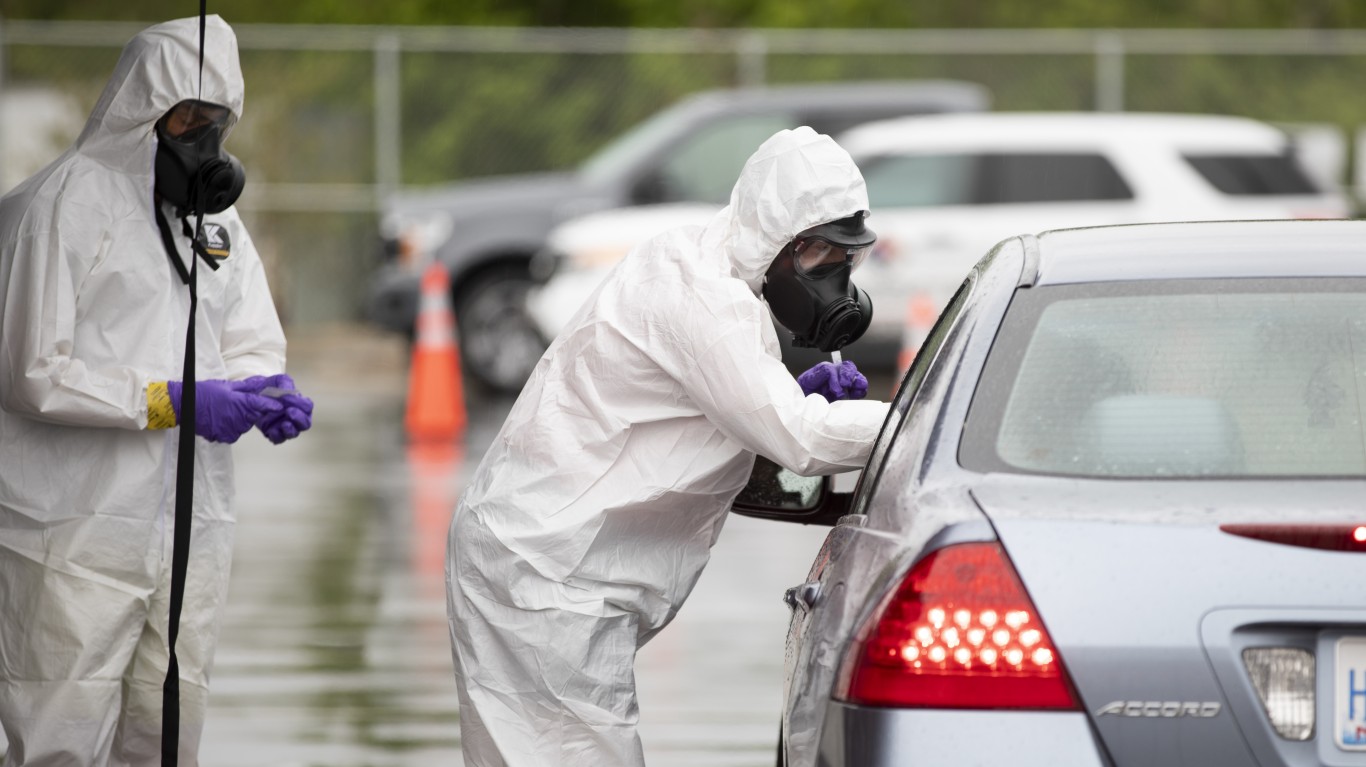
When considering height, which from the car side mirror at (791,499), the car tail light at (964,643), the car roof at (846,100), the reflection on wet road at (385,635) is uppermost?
the car roof at (846,100)

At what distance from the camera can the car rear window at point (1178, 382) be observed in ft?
9.79

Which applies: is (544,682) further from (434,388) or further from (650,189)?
(650,189)

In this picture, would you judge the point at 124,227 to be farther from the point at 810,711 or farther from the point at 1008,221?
the point at 1008,221

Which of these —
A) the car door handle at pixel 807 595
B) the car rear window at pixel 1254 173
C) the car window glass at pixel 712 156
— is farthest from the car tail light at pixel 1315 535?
the car window glass at pixel 712 156

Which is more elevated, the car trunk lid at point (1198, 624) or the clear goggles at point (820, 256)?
the clear goggles at point (820, 256)

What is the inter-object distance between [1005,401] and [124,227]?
224cm

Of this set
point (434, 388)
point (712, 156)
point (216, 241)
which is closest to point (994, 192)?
point (712, 156)

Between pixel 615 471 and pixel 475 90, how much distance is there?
15544 millimetres

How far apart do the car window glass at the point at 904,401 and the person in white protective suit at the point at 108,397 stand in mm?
1557

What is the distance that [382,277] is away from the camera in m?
15.6

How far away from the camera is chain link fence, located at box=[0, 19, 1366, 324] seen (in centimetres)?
1897

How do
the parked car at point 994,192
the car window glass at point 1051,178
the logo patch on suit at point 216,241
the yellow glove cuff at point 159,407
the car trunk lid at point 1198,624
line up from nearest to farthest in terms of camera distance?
1. the car trunk lid at point 1198,624
2. the yellow glove cuff at point 159,407
3. the logo patch on suit at point 216,241
4. the parked car at point 994,192
5. the car window glass at point 1051,178

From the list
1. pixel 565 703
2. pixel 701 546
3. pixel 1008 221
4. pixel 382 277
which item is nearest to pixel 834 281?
pixel 701 546

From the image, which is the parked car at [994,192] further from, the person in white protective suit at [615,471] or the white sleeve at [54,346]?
the person in white protective suit at [615,471]
